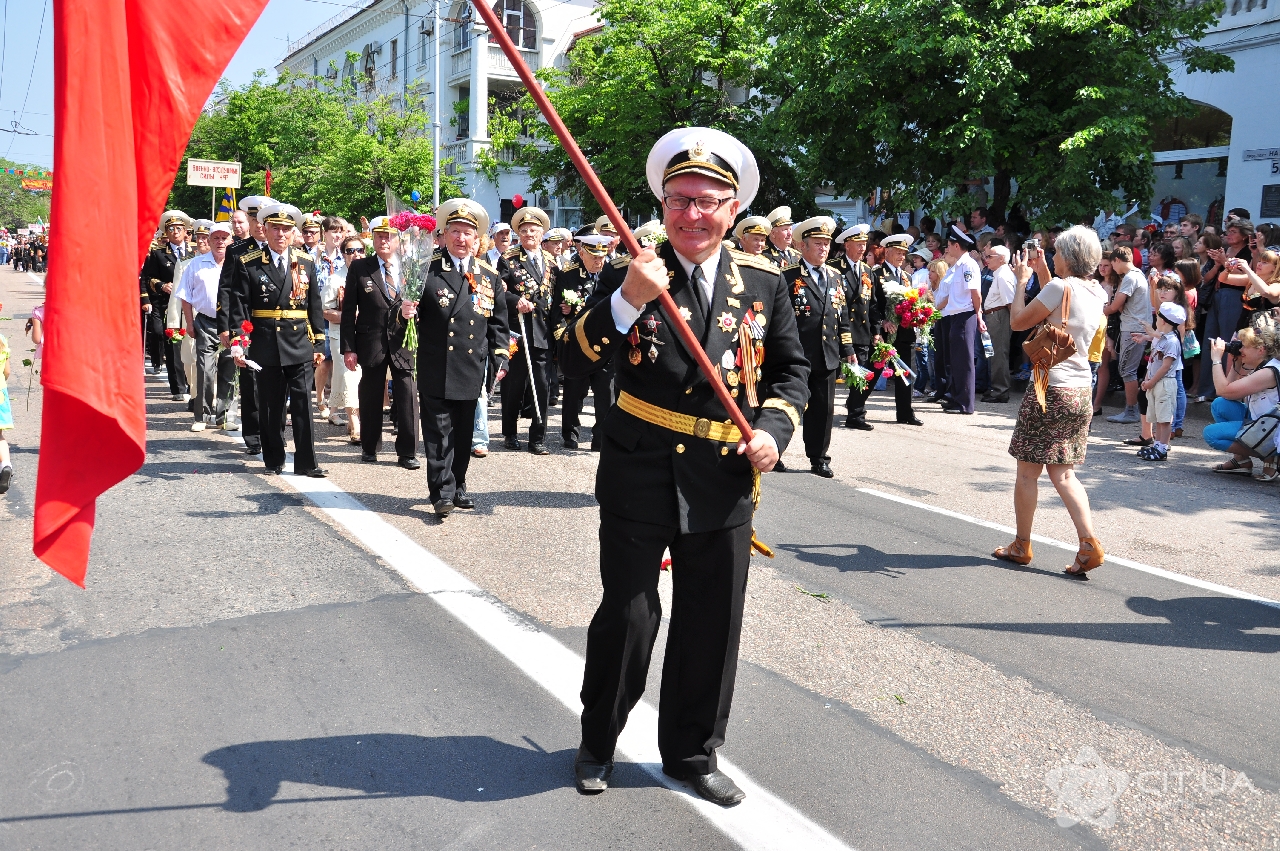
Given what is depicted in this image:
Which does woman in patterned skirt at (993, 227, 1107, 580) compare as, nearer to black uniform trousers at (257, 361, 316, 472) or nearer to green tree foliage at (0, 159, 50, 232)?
black uniform trousers at (257, 361, 316, 472)

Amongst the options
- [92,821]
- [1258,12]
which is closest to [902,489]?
[92,821]

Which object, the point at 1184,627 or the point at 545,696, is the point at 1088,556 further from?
the point at 545,696

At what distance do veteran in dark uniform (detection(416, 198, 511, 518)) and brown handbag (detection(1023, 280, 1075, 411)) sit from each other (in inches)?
150

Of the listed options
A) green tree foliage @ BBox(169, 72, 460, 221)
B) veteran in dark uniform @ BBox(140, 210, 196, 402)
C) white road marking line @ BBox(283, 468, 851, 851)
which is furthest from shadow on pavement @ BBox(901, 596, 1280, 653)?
green tree foliage @ BBox(169, 72, 460, 221)

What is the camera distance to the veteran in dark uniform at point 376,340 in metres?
9.45

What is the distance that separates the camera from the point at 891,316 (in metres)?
12.7

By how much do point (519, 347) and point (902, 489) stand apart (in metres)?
4.07

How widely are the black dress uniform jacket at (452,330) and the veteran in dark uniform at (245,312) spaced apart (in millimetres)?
1982

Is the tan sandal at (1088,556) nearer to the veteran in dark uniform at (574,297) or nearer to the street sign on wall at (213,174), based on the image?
the veteran in dark uniform at (574,297)

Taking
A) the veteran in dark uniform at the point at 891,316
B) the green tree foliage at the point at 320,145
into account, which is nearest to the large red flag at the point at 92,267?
the veteran in dark uniform at the point at 891,316

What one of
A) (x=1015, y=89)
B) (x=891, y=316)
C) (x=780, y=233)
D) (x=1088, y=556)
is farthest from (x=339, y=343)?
(x=1015, y=89)

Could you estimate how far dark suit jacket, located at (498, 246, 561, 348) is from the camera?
10.7 metres

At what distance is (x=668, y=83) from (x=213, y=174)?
1113 centimetres

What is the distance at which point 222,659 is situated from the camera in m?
4.81
